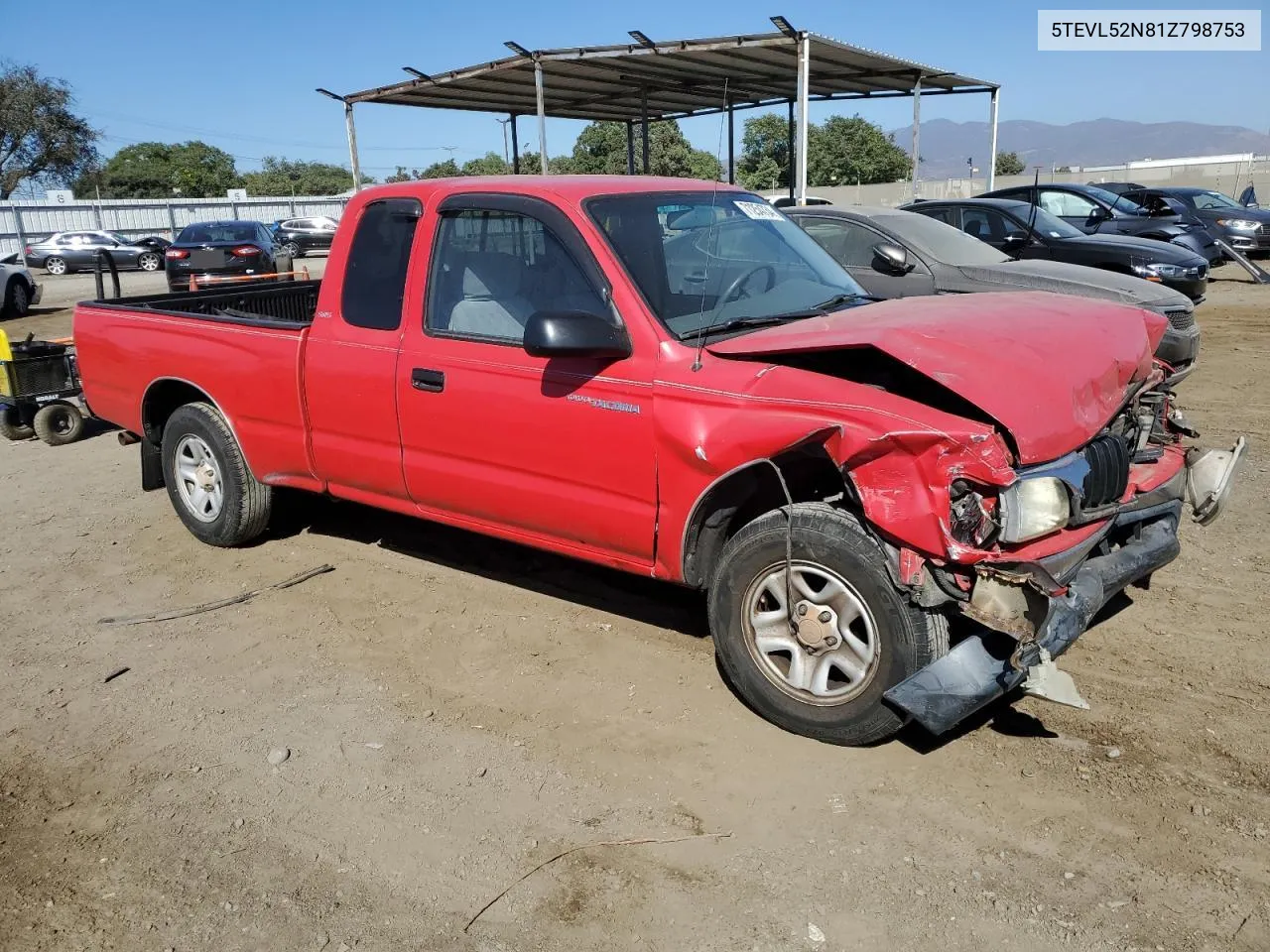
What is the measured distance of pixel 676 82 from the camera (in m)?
19.2

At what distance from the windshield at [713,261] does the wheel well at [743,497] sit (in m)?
0.63

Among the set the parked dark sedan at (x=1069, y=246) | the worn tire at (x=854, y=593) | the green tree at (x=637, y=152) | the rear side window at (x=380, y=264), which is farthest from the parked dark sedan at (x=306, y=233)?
the worn tire at (x=854, y=593)

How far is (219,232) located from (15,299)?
3794 millimetres

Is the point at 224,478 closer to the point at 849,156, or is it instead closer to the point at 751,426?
the point at 751,426

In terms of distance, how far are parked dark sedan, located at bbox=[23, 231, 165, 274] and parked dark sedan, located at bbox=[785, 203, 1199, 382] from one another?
27.8 metres

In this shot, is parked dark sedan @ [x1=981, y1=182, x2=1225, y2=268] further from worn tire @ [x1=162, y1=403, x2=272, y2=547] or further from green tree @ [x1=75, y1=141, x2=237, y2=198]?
green tree @ [x1=75, y1=141, x2=237, y2=198]

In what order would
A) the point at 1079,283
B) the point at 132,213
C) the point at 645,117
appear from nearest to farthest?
the point at 1079,283, the point at 645,117, the point at 132,213

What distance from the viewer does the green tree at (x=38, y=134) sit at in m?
53.4

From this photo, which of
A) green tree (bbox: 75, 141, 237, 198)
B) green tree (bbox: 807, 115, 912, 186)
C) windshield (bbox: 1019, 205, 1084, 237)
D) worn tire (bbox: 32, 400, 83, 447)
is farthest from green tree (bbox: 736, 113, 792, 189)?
green tree (bbox: 75, 141, 237, 198)

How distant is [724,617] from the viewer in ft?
12.4

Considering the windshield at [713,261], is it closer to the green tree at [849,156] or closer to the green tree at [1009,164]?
the green tree at [849,156]

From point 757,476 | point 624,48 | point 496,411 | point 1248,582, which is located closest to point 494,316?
point 496,411

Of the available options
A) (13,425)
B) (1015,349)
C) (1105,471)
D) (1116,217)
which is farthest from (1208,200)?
(13,425)

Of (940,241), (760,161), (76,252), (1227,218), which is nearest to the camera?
(940,241)
